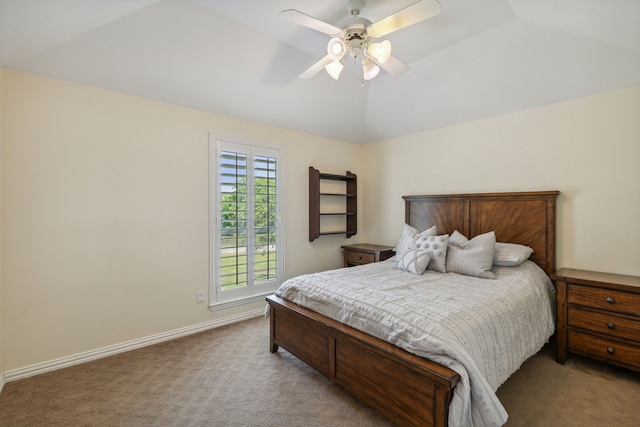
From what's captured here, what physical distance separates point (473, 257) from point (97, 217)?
132 inches

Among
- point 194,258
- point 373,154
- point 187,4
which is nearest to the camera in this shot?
point 187,4

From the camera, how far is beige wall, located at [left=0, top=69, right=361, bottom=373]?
2277 millimetres

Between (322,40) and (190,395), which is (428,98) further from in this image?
(190,395)

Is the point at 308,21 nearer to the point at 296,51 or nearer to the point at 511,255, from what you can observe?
the point at 296,51

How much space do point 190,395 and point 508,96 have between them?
12.7 feet

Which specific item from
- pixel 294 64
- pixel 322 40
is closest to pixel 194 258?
pixel 294 64

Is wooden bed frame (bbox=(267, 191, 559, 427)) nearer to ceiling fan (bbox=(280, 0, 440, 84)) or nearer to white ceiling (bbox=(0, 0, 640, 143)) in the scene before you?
white ceiling (bbox=(0, 0, 640, 143))

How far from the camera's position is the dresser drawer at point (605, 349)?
218cm

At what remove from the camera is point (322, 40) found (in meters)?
2.65

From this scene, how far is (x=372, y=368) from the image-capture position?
1.81 metres

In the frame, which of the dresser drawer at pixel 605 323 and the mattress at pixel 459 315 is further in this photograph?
the dresser drawer at pixel 605 323

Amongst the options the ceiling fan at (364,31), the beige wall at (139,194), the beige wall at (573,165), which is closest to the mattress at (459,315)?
the beige wall at (573,165)

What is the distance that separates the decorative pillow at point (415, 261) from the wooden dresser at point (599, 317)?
3.40ft

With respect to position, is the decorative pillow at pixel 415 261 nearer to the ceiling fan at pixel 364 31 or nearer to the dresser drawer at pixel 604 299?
the dresser drawer at pixel 604 299
